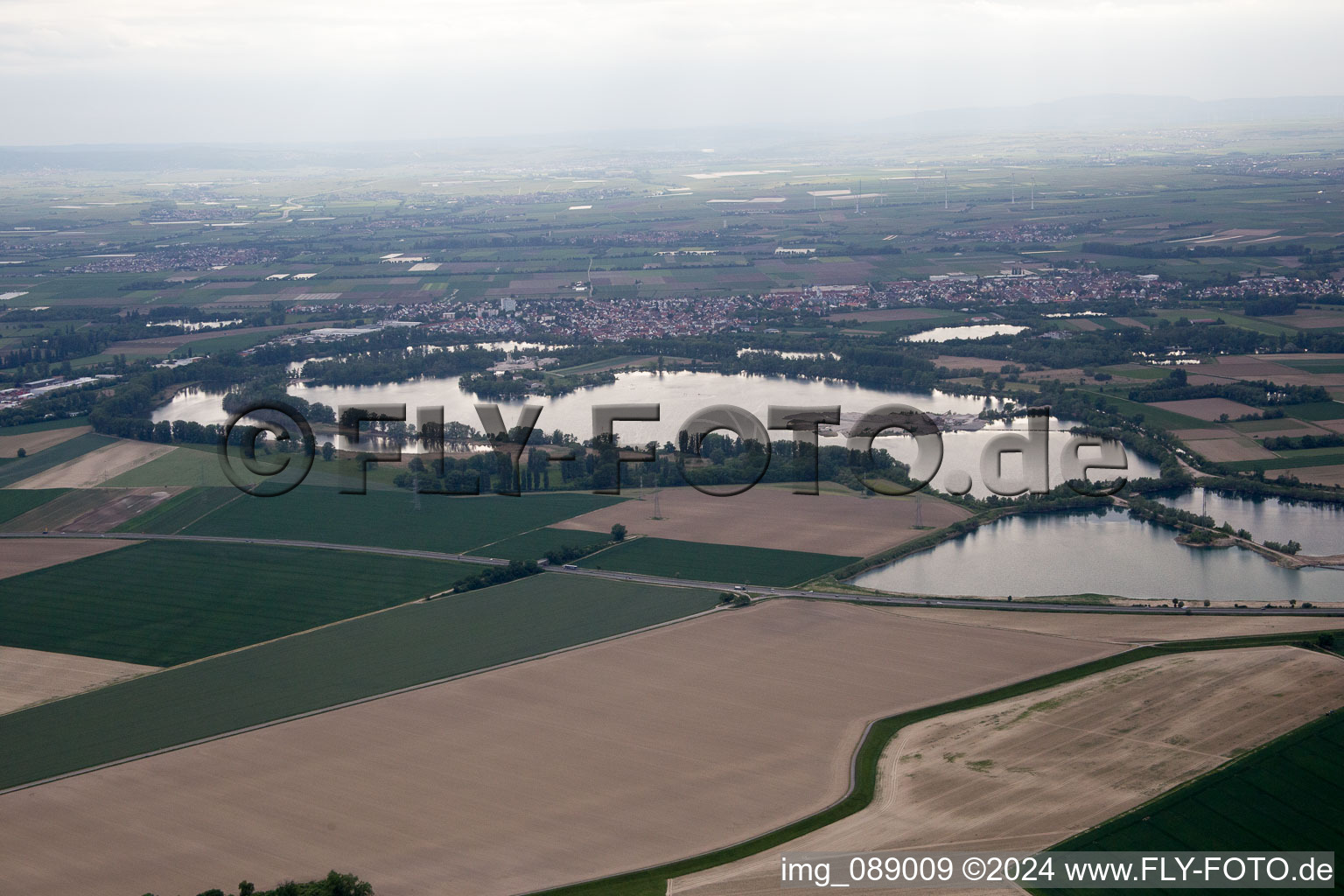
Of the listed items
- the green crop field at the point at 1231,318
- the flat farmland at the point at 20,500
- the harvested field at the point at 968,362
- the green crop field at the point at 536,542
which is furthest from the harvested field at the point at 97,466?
the green crop field at the point at 1231,318

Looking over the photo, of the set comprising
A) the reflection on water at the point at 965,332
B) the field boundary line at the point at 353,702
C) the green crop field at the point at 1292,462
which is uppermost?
the reflection on water at the point at 965,332

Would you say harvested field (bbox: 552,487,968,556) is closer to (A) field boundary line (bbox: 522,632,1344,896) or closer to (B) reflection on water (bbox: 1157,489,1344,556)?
(B) reflection on water (bbox: 1157,489,1344,556)

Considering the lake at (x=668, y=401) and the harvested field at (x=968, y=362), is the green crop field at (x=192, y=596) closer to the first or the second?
the lake at (x=668, y=401)

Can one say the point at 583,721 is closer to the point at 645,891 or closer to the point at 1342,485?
the point at 645,891

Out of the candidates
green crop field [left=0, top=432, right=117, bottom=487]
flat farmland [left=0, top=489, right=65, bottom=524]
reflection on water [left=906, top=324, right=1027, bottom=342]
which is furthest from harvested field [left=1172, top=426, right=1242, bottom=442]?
Result: green crop field [left=0, top=432, right=117, bottom=487]

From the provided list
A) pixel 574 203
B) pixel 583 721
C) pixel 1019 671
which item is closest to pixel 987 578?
pixel 1019 671

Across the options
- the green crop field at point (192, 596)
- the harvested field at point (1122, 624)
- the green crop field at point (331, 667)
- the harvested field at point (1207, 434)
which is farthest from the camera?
the harvested field at point (1207, 434)
